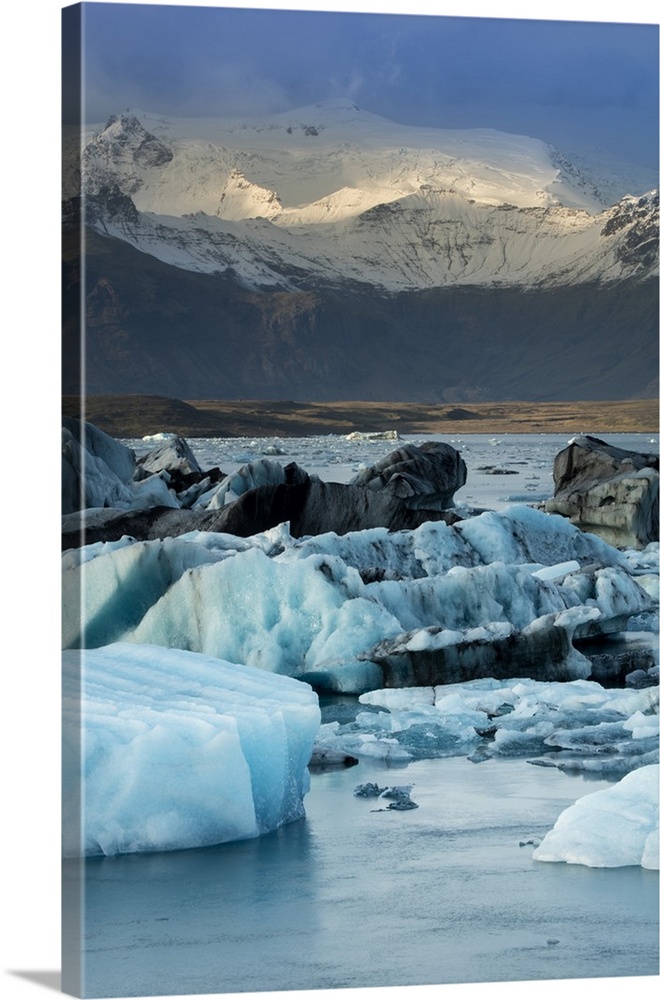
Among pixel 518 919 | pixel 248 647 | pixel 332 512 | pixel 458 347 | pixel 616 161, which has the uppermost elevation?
pixel 616 161

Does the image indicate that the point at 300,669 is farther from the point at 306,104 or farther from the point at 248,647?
the point at 306,104

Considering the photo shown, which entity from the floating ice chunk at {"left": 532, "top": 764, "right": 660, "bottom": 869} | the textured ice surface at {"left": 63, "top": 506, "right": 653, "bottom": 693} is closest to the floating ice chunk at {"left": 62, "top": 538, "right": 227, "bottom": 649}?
the textured ice surface at {"left": 63, "top": 506, "right": 653, "bottom": 693}

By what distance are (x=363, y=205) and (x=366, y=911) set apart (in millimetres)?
3122

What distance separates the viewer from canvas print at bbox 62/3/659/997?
19.1 feet

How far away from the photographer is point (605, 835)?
6.17 m

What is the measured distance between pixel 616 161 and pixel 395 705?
106 inches

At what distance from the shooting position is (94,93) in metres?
6.34

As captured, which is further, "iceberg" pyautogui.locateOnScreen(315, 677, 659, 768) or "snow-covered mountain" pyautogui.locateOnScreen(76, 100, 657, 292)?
"iceberg" pyautogui.locateOnScreen(315, 677, 659, 768)

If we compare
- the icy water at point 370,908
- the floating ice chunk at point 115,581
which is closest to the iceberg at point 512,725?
the icy water at point 370,908

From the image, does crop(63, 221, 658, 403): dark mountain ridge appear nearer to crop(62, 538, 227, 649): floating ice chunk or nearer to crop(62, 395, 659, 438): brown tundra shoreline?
crop(62, 395, 659, 438): brown tundra shoreline

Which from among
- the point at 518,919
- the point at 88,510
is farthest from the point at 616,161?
the point at 518,919

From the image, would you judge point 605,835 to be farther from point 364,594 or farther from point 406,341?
point 364,594

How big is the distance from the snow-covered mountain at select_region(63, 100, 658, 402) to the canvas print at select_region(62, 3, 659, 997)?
16 mm

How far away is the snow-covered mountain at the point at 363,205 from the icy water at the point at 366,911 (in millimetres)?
2531
